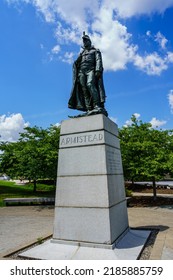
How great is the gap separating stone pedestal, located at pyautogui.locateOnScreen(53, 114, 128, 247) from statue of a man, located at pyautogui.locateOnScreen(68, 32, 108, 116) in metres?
0.72

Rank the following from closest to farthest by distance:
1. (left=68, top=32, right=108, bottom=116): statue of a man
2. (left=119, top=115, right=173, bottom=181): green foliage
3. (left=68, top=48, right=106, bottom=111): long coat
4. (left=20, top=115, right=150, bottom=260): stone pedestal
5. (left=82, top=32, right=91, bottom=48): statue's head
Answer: (left=20, top=115, right=150, bottom=260): stone pedestal, (left=68, top=32, right=108, bottom=116): statue of a man, (left=68, top=48, right=106, bottom=111): long coat, (left=82, top=32, right=91, bottom=48): statue's head, (left=119, top=115, right=173, bottom=181): green foliage

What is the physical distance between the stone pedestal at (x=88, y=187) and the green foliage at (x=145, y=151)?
8386mm

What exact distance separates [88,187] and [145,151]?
10590 mm

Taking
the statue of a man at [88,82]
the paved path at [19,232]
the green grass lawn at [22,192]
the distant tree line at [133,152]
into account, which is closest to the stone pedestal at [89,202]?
the statue of a man at [88,82]

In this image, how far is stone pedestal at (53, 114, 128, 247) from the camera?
6.34m

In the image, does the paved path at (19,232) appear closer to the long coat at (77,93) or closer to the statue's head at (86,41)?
the long coat at (77,93)

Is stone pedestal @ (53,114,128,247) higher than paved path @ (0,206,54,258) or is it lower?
higher

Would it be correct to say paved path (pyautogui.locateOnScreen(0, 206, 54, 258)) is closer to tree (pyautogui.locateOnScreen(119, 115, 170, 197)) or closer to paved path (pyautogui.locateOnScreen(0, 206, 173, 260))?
paved path (pyautogui.locateOnScreen(0, 206, 173, 260))

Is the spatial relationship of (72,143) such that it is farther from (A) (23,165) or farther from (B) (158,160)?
(A) (23,165)

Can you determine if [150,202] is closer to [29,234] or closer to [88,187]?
[29,234]

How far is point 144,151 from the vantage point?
16.6 meters

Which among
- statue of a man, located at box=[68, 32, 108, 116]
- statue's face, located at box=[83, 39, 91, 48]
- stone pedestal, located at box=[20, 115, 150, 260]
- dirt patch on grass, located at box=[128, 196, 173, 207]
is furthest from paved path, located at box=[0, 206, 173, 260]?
dirt patch on grass, located at box=[128, 196, 173, 207]

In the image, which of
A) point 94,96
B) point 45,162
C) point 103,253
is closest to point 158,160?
point 45,162

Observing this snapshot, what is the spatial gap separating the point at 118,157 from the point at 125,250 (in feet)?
9.10
